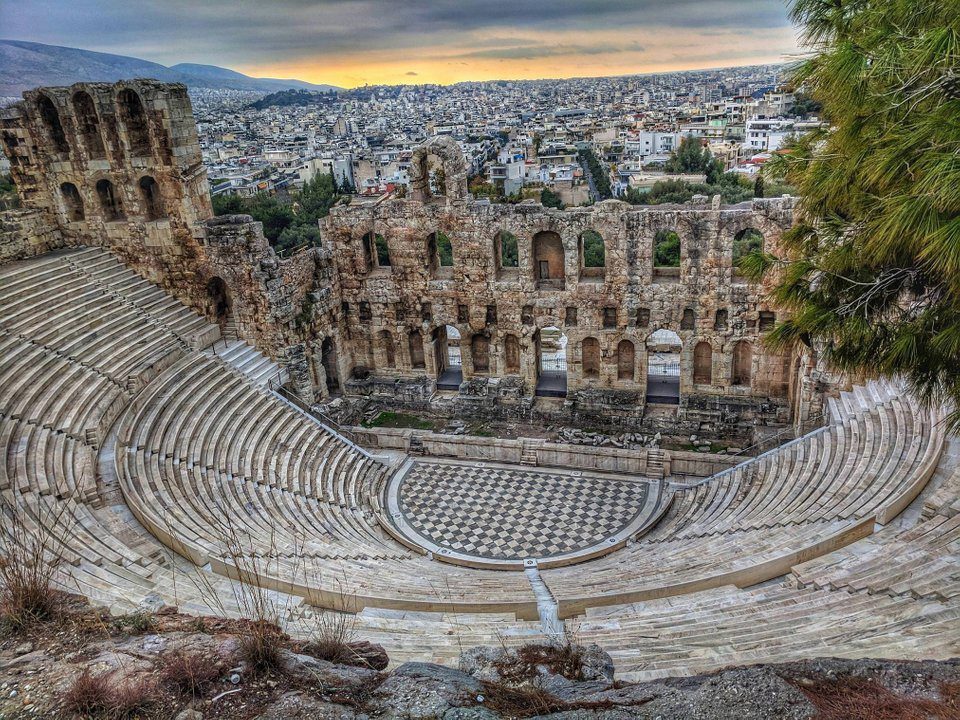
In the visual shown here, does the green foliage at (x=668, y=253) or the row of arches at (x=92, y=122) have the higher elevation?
the row of arches at (x=92, y=122)

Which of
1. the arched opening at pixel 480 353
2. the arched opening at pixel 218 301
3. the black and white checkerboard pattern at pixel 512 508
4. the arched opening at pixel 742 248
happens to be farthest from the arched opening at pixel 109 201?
the arched opening at pixel 742 248

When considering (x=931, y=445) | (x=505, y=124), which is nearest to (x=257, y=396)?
(x=931, y=445)

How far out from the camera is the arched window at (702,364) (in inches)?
893

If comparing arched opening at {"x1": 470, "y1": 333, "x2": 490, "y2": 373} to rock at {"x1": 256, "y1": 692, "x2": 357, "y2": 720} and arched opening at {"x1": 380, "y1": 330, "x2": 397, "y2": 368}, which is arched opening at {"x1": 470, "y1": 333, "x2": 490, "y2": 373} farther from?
rock at {"x1": 256, "y1": 692, "x2": 357, "y2": 720}

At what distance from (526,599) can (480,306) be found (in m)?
13.0

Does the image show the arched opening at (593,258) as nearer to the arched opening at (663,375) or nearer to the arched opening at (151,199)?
the arched opening at (663,375)

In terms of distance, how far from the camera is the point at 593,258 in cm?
4103

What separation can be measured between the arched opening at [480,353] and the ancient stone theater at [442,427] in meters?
0.12

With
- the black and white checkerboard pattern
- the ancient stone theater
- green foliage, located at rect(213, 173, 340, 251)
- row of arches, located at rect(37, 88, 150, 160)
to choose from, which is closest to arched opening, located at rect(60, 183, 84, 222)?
the ancient stone theater

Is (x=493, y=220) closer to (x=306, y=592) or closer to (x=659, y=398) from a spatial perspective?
(x=659, y=398)

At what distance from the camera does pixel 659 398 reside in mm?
23375

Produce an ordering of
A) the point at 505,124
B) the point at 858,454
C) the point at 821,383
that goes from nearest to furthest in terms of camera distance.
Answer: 1. the point at 858,454
2. the point at 821,383
3. the point at 505,124

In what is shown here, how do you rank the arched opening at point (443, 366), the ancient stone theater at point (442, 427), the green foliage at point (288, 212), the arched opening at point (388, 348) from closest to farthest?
the ancient stone theater at point (442, 427)
the arched opening at point (443, 366)
the arched opening at point (388, 348)
the green foliage at point (288, 212)

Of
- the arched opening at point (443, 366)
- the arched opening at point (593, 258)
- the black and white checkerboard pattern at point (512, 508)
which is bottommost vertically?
the black and white checkerboard pattern at point (512, 508)
